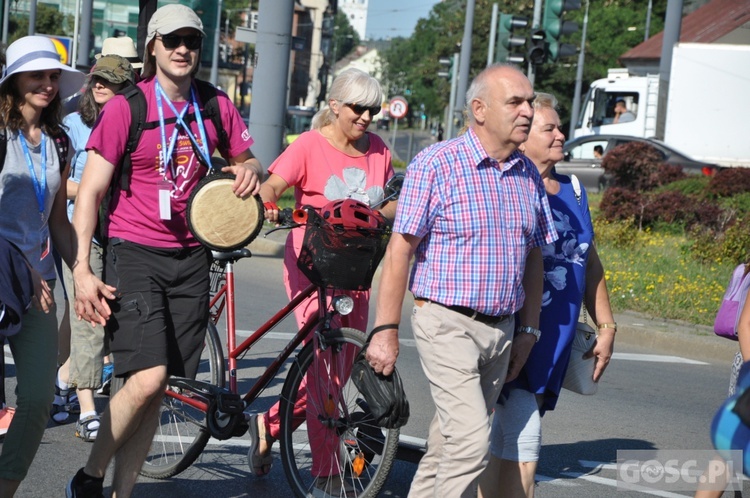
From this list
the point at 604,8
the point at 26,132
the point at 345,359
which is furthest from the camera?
the point at 604,8

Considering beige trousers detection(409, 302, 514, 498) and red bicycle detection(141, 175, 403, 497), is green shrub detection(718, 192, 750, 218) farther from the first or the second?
beige trousers detection(409, 302, 514, 498)

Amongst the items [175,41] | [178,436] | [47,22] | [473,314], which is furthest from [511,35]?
[47,22]

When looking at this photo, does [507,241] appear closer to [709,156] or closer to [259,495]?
[259,495]

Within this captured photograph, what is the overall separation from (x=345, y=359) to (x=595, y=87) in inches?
1084

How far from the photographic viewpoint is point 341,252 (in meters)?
4.71

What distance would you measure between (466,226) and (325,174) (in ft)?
4.77

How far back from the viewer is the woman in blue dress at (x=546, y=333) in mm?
4520

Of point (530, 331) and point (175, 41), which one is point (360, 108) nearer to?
point (175, 41)

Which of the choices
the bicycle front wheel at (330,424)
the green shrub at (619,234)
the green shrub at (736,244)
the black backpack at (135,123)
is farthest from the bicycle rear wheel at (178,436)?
the green shrub at (619,234)

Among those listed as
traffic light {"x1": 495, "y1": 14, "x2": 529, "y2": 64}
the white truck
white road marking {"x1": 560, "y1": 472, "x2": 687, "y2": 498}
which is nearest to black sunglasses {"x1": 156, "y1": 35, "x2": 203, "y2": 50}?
white road marking {"x1": 560, "y1": 472, "x2": 687, "y2": 498}

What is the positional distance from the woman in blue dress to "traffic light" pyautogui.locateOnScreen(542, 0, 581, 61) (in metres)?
12.1

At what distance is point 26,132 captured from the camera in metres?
4.39

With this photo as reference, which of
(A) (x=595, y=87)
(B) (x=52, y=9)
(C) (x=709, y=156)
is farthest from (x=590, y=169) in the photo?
(B) (x=52, y=9)

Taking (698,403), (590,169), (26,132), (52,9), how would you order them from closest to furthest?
(26,132)
(698,403)
(590,169)
(52,9)
